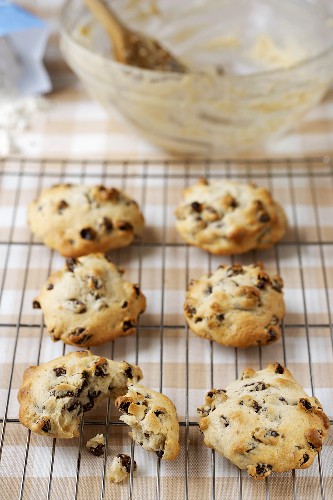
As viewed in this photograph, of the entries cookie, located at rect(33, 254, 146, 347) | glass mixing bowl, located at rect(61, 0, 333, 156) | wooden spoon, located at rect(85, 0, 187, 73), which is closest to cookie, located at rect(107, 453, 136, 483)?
cookie, located at rect(33, 254, 146, 347)

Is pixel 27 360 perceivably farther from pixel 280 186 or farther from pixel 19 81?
pixel 19 81

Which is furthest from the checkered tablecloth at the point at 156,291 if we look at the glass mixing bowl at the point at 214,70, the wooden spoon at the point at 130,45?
the wooden spoon at the point at 130,45

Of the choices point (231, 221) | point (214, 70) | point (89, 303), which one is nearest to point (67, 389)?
point (89, 303)

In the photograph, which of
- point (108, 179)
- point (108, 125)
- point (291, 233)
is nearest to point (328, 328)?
point (291, 233)

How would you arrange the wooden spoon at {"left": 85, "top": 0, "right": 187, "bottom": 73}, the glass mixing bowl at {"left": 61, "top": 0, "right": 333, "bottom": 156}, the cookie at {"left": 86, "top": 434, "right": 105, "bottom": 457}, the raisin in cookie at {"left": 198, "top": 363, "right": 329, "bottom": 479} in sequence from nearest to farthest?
the raisin in cookie at {"left": 198, "top": 363, "right": 329, "bottom": 479}
the cookie at {"left": 86, "top": 434, "right": 105, "bottom": 457}
the glass mixing bowl at {"left": 61, "top": 0, "right": 333, "bottom": 156}
the wooden spoon at {"left": 85, "top": 0, "right": 187, "bottom": 73}

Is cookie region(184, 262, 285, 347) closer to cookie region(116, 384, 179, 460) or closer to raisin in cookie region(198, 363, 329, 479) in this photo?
raisin in cookie region(198, 363, 329, 479)

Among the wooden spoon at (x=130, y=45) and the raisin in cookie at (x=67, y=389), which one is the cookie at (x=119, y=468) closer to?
the raisin in cookie at (x=67, y=389)

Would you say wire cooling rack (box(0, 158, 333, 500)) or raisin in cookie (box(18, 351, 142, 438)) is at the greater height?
raisin in cookie (box(18, 351, 142, 438))

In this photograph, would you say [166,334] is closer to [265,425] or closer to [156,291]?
[156,291]
